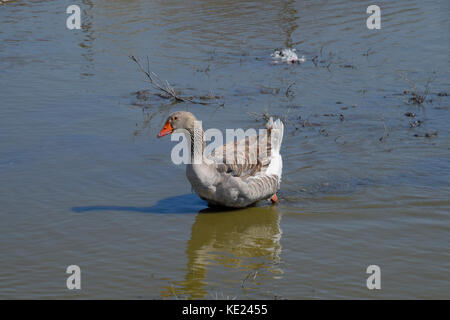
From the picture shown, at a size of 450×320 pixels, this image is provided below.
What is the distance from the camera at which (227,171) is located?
867 cm

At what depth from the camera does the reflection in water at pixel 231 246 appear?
A: 7191 mm

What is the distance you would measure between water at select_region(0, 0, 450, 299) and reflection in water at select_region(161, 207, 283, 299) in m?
0.03

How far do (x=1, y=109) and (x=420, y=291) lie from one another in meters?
8.99

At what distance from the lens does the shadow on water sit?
888cm

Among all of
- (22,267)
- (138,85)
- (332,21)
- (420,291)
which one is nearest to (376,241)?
(420,291)

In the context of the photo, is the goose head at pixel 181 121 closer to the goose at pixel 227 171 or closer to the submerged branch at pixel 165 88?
the goose at pixel 227 171

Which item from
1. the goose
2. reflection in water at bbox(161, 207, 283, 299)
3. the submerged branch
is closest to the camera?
reflection in water at bbox(161, 207, 283, 299)

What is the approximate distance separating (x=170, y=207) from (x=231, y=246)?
4.23ft

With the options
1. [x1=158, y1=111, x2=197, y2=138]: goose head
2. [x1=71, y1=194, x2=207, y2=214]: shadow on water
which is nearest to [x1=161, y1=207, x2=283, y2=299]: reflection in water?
[x1=71, y1=194, x2=207, y2=214]: shadow on water

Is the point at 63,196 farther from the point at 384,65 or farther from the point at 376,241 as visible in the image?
the point at 384,65

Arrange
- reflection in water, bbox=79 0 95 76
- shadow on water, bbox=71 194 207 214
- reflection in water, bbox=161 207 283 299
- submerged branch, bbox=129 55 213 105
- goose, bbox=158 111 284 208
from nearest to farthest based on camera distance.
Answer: reflection in water, bbox=161 207 283 299, goose, bbox=158 111 284 208, shadow on water, bbox=71 194 207 214, submerged branch, bbox=129 55 213 105, reflection in water, bbox=79 0 95 76

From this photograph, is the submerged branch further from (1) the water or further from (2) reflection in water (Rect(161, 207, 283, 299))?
(2) reflection in water (Rect(161, 207, 283, 299))

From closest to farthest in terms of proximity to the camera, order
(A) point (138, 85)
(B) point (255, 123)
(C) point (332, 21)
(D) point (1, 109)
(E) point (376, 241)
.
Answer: (E) point (376, 241) → (B) point (255, 123) → (D) point (1, 109) → (A) point (138, 85) → (C) point (332, 21)
